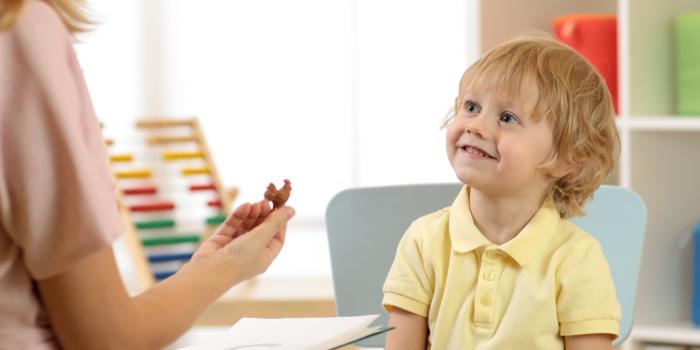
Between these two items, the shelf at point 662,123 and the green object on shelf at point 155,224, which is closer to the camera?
the shelf at point 662,123

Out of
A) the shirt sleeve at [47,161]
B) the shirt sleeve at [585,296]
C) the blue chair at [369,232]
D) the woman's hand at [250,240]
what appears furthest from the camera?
the blue chair at [369,232]

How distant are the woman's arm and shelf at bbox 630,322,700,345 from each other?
5.34 feet

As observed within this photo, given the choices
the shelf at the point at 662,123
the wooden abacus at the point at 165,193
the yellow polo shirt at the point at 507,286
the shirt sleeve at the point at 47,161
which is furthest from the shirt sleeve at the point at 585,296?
the wooden abacus at the point at 165,193

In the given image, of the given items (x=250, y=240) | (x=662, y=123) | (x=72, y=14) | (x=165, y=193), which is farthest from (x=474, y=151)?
(x=165, y=193)

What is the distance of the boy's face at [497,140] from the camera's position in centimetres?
129

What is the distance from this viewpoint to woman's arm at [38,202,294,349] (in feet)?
2.70

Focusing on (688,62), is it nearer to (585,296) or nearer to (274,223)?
(585,296)

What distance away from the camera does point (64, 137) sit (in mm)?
780

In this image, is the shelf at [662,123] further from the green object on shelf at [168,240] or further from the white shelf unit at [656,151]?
the green object on shelf at [168,240]

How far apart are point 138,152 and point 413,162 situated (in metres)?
0.96

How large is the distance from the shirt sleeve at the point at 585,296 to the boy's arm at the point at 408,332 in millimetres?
177

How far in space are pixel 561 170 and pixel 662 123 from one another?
1236 mm

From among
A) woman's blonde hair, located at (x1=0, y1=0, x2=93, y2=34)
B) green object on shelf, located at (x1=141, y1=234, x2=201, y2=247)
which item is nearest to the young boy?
woman's blonde hair, located at (x1=0, y1=0, x2=93, y2=34)

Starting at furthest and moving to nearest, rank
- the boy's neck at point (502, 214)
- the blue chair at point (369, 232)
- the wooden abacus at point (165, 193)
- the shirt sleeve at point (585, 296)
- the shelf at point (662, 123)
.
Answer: the wooden abacus at point (165, 193)
the shelf at point (662, 123)
the blue chair at point (369, 232)
the boy's neck at point (502, 214)
the shirt sleeve at point (585, 296)
